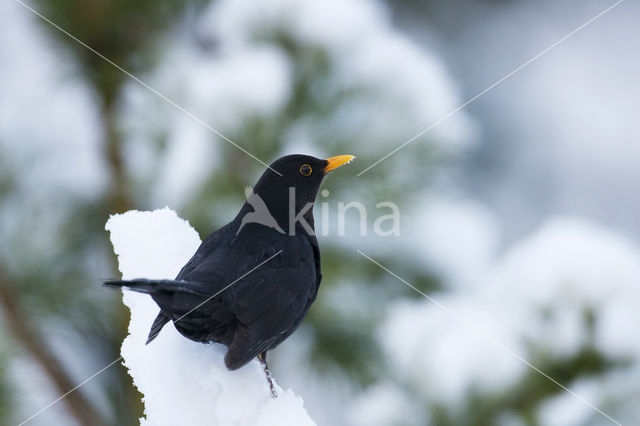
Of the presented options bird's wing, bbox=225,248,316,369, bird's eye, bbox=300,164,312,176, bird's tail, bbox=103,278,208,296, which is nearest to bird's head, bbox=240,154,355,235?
bird's eye, bbox=300,164,312,176

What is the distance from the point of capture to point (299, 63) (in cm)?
259

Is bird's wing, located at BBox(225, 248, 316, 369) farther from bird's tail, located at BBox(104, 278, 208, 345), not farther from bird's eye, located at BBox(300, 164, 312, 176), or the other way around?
bird's eye, located at BBox(300, 164, 312, 176)

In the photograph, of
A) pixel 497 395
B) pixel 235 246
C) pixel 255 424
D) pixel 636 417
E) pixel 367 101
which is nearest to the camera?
pixel 255 424

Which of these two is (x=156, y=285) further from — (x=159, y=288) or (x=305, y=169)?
(x=305, y=169)

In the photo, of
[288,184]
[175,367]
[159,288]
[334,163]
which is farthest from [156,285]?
[334,163]

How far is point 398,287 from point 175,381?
5.50 feet

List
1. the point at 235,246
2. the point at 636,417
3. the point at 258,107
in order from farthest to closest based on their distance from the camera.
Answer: the point at 258,107 < the point at 636,417 < the point at 235,246

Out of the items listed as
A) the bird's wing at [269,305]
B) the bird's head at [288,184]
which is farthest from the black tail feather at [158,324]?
the bird's head at [288,184]

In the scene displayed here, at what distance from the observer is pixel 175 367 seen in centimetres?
118

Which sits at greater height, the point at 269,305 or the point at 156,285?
the point at 156,285

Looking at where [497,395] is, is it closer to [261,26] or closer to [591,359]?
[591,359]

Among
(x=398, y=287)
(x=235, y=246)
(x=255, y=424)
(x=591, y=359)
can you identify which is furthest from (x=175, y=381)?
(x=398, y=287)

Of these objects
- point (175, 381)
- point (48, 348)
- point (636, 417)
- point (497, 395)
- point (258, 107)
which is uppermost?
point (175, 381)

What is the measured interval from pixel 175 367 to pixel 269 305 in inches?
12.6
